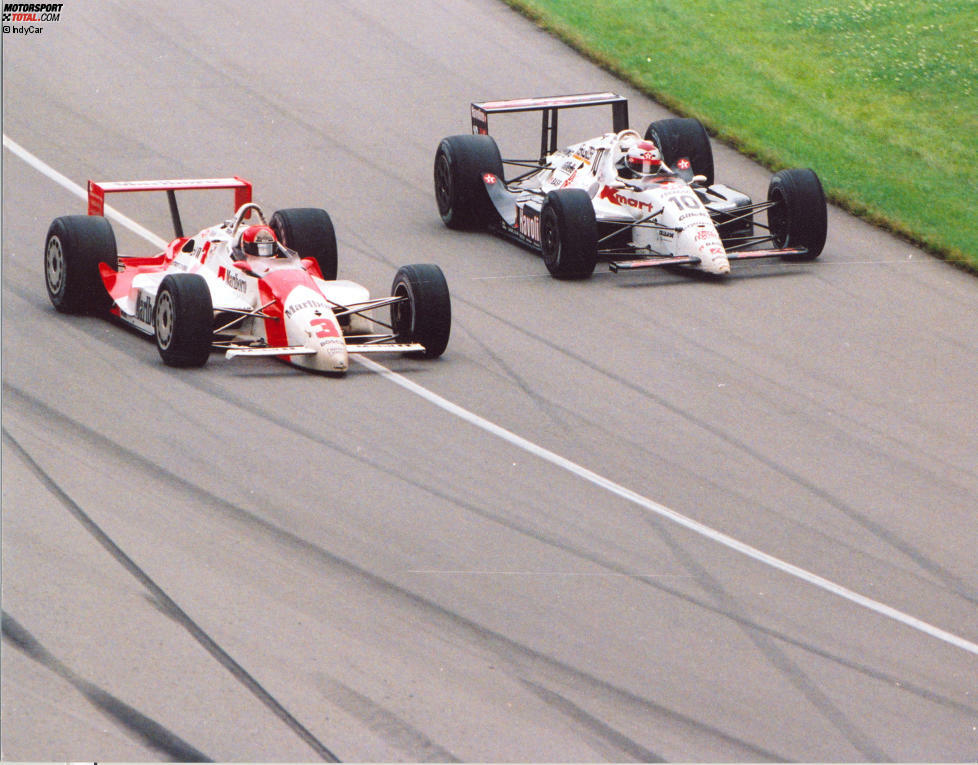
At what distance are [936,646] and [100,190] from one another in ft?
30.2

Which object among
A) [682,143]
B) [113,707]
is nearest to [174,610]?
[113,707]

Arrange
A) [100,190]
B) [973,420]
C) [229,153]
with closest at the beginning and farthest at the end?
[973,420] → [100,190] → [229,153]

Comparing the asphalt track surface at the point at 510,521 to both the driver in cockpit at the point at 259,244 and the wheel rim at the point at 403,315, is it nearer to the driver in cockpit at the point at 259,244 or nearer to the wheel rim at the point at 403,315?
the wheel rim at the point at 403,315

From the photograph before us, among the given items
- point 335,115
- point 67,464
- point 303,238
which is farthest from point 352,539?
point 335,115

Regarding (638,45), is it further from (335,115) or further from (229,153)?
(229,153)

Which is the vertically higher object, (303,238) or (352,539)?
(303,238)

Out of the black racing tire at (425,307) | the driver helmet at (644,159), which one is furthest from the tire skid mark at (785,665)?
the driver helmet at (644,159)

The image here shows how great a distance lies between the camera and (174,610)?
31.5 feet

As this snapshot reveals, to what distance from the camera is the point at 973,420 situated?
557 inches

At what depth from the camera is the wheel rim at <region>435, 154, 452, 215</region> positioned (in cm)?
1957

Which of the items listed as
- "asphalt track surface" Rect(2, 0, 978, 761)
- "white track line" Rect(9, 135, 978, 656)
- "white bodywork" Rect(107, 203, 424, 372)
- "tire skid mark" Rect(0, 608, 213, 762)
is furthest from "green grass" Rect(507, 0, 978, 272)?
"tire skid mark" Rect(0, 608, 213, 762)

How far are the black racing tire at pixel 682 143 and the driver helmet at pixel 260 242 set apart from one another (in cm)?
693

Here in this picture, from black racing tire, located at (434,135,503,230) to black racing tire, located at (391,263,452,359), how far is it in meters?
4.96

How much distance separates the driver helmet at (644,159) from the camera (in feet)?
59.3
